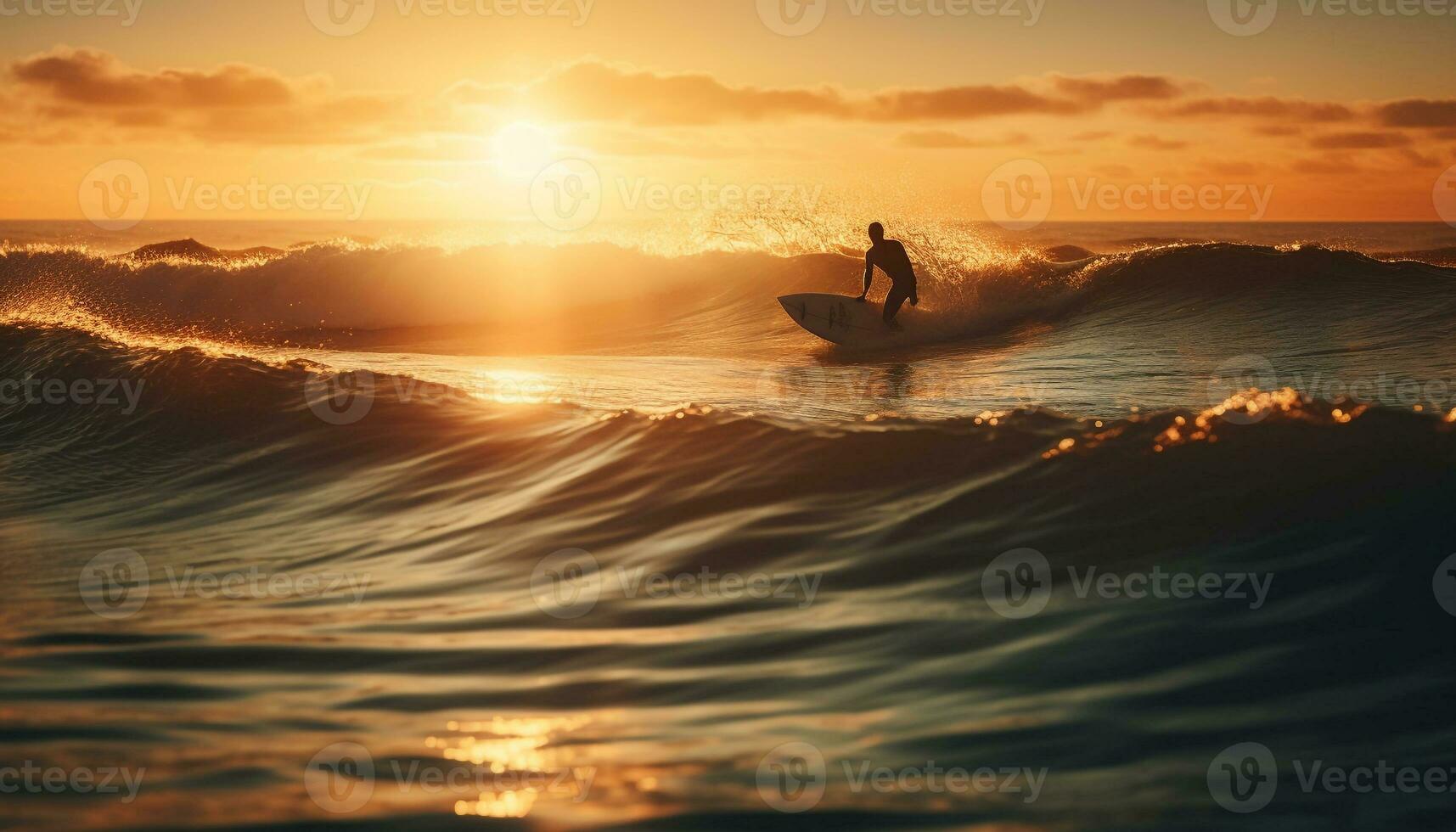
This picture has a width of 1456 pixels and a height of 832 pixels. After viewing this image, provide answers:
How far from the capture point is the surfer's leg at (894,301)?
58.6 ft

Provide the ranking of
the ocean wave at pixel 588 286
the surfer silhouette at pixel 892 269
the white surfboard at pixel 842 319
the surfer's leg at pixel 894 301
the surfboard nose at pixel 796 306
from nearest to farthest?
1. the surfer silhouette at pixel 892 269
2. the surfer's leg at pixel 894 301
3. the white surfboard at pixel 842 319
4. the surfboard nose at pixel 796 306
5. the ocean wave at pixel 588 286

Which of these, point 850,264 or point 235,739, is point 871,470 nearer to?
point 235,739

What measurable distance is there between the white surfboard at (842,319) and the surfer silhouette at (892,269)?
0.17m

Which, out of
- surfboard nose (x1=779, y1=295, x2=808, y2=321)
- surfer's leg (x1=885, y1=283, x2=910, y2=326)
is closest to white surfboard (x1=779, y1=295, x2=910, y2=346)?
surfboard nose (x1=779, y1=295, x2=808, y2=321)

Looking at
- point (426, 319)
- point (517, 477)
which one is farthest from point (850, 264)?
point (517, 477)

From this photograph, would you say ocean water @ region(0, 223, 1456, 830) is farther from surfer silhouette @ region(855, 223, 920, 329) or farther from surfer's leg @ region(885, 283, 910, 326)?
surfer's leg @ region(885, 283, 910, 326)

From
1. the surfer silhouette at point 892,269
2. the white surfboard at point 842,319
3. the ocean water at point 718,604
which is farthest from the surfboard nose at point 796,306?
the ocean water at point 718,604

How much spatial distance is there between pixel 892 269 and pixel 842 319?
1.11 metres

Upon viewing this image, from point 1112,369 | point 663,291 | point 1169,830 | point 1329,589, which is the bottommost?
point 1169,830

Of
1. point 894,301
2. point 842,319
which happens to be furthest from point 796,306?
point 894,301

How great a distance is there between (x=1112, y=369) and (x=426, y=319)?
51.0 feet

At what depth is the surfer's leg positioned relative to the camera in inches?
703

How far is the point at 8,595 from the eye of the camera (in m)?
5.77

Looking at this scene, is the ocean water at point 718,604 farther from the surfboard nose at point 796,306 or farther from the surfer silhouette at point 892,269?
the surfboard nose at point 796,306
